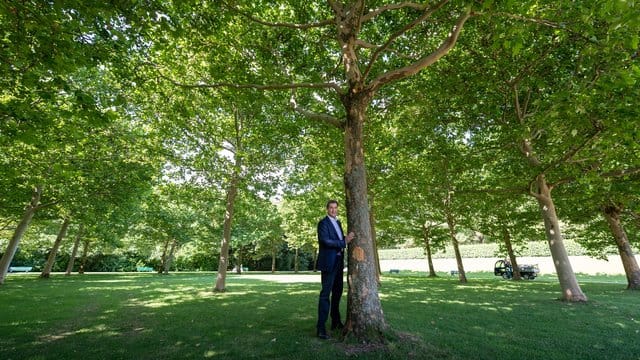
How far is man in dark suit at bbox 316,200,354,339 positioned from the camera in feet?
18.6

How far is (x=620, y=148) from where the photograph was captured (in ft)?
27.2

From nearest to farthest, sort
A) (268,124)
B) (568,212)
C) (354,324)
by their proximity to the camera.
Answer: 1. (354,324)
2. (268,124)
3. (568,212)

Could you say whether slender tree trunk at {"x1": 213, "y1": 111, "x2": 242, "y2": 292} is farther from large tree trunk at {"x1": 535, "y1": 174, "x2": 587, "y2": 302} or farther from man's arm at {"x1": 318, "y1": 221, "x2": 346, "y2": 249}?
large tree trunk at {"x1": 535, "y1": 174, "x2": 587, "y2": 302}

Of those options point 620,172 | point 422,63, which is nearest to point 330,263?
point 422,63

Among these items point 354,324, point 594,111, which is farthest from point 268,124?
point 594,111

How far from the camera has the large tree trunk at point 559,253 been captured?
34.9 feet

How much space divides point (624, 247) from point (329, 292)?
59.1 ft

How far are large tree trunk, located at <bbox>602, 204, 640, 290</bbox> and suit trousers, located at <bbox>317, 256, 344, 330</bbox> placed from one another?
678 inches

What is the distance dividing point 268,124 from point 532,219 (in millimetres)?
17243

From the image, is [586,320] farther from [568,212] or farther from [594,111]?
[568,212]

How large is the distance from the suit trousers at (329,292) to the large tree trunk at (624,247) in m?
17.2

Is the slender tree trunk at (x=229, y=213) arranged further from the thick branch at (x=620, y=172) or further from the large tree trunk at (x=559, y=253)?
the thick branch at (x=620, y=172)

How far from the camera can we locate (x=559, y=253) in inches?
433

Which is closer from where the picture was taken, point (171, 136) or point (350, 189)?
point (350, 189)
